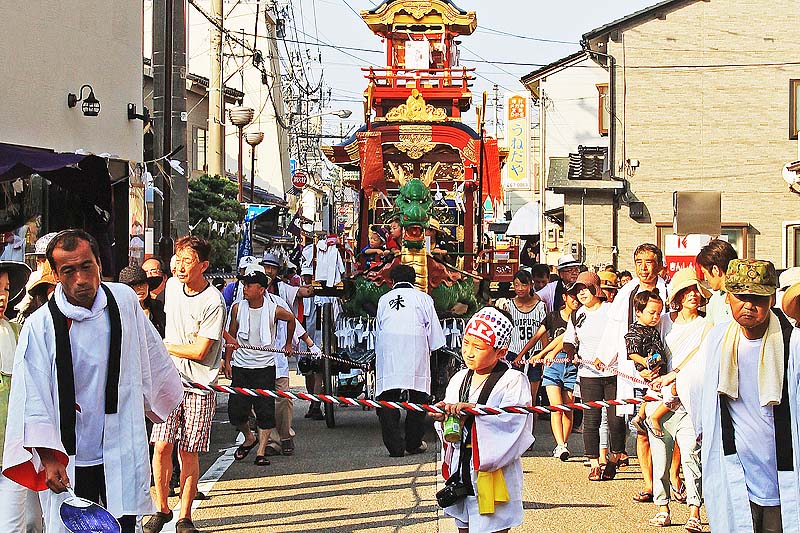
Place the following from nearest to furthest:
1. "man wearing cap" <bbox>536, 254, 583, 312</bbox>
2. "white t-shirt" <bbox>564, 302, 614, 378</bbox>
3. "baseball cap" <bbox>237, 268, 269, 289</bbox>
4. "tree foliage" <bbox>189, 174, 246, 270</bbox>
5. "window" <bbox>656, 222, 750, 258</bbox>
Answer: "white t-shirt" <bbox>564, 302, 614, 378</bbox> → "baseball cap" <bbox>237, 268, 269, 289</bbox> → "man wearing cap" <bbox>536, 254, 583, 312</bbox> → "window" <bbox>656, 222, 750, 258</bbox> → "tree foliage" <bbox>189, 174, 246, 270</bbox>

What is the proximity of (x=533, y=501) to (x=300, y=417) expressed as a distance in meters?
5.53

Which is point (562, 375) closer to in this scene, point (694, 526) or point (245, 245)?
point (694, 526)

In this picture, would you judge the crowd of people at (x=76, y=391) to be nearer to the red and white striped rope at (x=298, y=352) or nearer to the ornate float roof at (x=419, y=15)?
the red and white striped rope at (x=298, y=352)

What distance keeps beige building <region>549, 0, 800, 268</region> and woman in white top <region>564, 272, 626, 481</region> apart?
18.8 m

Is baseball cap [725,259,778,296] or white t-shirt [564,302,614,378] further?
white t-shirt [564,302,614,378]

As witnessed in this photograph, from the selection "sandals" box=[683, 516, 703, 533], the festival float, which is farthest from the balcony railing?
"sandals" box=[683, 516, 703, 533]

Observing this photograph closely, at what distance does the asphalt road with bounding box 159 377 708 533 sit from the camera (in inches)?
332

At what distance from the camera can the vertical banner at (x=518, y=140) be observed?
128 feet

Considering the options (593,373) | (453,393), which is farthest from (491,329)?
(593,373)

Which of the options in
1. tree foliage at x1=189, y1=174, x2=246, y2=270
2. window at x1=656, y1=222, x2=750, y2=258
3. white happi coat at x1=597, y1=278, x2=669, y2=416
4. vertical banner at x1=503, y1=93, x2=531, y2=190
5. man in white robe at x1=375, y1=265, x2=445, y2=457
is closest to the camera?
white happi coat at x1=597, y1=278, x2=669, y2=416

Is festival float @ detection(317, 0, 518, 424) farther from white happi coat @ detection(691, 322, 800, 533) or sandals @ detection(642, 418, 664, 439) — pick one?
white happi coat @ detection(691, 322, 800, 533)

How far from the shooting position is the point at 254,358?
10.8 meters

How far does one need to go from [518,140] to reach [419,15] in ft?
64.7

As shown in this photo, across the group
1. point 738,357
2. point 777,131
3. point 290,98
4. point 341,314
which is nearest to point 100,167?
point 341,314
